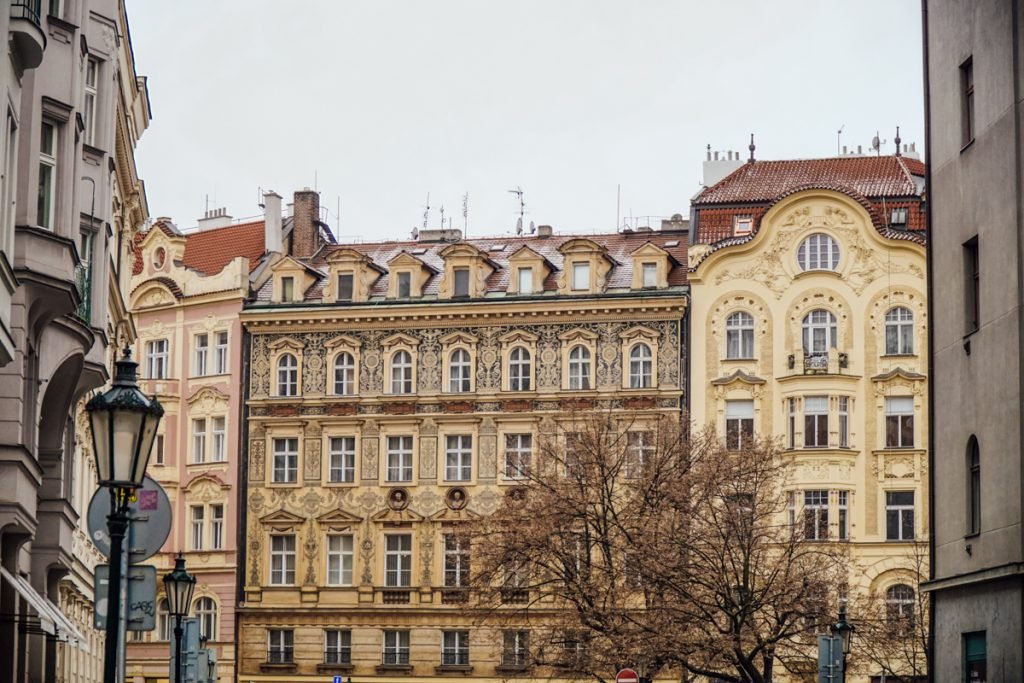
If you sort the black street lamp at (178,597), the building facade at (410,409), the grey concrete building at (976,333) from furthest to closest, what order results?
the building facade at (410,409), the grey concrete building at (976,333), the black street lamp at (178,597)

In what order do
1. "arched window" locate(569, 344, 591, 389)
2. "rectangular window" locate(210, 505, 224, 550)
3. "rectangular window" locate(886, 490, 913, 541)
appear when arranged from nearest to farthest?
"rectangular window" locate(886, 490, 913, 541) → "arched window" locate(569, 344, 591, 389) → "rectangular window" locate(210, 505, 224, 550)

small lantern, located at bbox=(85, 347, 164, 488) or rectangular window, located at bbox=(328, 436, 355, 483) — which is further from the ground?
rectangular window, located at bbox=(328, 436, 355, 483)

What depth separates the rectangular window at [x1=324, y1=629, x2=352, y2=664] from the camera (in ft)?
216

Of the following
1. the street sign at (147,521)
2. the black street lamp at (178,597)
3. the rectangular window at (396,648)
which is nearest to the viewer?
the street sign at (147,521)

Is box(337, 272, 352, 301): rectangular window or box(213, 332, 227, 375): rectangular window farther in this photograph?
box(213, 332, 227, 375): rectangular window

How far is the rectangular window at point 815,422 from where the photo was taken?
62094 mm

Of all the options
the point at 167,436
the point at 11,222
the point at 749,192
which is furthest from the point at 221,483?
the point at 11,222

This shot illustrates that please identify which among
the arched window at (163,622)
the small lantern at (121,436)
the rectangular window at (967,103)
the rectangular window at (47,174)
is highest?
the rectangular window at (967,103)

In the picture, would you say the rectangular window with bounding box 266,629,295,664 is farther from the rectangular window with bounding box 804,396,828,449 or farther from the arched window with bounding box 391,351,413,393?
the rectangular window with bounding box 804,396,828,449

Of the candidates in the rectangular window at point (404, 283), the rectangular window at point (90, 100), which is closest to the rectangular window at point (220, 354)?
the rectangular window at point (404, 283)

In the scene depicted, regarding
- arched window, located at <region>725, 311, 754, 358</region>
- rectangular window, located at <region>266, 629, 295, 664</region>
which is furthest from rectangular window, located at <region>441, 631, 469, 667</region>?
arched window, located at <region>725, 311, 754, 358</region>

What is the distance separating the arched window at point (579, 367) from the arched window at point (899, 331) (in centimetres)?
981

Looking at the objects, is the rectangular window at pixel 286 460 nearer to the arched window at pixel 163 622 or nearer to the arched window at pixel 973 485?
the arched window at pixel 163 622

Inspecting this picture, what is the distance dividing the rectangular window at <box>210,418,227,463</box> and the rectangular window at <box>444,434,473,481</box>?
790 centimetres
